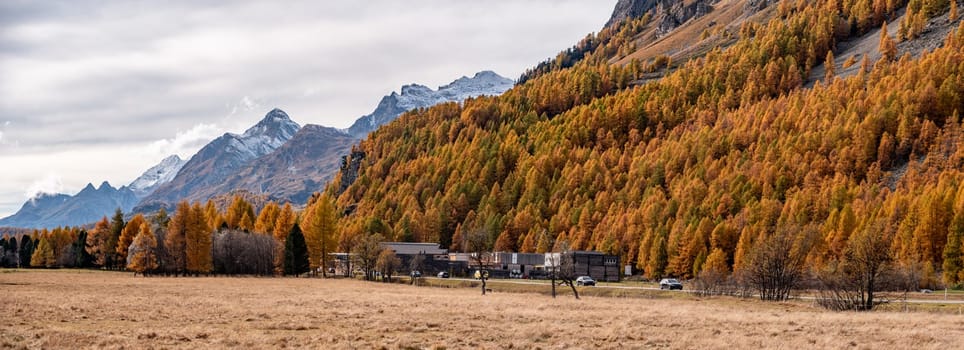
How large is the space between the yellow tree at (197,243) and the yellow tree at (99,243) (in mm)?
44662

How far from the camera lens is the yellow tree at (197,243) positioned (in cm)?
12194

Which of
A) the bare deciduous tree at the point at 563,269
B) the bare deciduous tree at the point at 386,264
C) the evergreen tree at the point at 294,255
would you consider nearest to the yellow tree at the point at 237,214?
the evergreen tree at the point at 294,255

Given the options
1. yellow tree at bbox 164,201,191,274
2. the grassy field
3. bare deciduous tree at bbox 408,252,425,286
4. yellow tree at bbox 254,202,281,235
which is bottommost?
bare deciduous tree at bbox 408,252,425,286

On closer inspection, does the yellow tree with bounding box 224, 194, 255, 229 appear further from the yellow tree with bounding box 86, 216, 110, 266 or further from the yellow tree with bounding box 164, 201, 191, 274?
the yellow tree with bounding box 164, 201, 191, 274

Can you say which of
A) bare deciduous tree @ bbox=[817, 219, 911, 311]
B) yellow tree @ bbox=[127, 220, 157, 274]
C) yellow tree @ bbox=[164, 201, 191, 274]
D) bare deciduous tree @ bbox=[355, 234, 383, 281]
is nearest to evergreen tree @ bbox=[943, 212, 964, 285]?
bare deciduous tree @ bbox=[817, 219, 911, 311]

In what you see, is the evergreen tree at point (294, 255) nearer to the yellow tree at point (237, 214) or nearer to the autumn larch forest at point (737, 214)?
the autumn larch forest at point (737, 214)

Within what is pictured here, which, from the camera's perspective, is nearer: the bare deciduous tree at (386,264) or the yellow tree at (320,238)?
the bare deciduous tree at (386,264)

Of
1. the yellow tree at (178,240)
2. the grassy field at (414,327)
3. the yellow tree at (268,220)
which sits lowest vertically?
the grassy field at (414,327)

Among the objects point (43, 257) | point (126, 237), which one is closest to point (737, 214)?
point (126, 237)

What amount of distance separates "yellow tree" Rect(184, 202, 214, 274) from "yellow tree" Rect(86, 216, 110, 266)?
147 ft

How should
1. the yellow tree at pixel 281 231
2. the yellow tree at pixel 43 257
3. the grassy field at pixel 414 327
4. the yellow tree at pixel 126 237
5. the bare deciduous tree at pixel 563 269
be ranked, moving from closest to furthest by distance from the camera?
the grassy field at pixel 414 327 → the bare deciduous tree at pixel 563 269 → the yellow tree at pixel 281 231 → the yellow tree at pixel 126 237 → the yellow tree at pixel 43 257

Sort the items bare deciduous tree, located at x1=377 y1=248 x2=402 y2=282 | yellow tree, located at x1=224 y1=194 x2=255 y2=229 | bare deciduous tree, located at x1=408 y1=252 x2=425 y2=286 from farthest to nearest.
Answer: yellow tree, located at x1=224 y1=194 x2=255 y2=229, bare deciduous tree, located at x1=408 y1=252 x2=425 y2=286, bare deciduous tree, located at x1=377 y1=248 x2=402 y2=282

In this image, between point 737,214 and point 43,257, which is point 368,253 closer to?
point 737,214

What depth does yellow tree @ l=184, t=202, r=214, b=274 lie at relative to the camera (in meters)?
122
